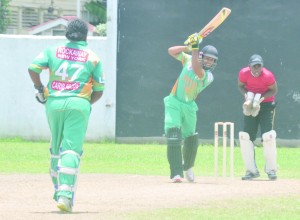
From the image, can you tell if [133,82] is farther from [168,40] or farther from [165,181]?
[165,181]

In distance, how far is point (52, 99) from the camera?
11250 millimetres

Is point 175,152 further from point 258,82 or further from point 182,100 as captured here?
point 258,82

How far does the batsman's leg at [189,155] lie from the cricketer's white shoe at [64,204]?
458 cm

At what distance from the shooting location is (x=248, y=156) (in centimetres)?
1636

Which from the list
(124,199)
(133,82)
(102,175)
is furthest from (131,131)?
(124,199)

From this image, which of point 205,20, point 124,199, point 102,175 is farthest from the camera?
point 205,20

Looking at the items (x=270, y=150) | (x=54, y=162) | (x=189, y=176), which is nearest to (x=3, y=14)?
(x=270, y=150)

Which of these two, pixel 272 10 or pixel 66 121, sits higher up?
pixel 272 10

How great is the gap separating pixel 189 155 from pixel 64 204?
187 inches

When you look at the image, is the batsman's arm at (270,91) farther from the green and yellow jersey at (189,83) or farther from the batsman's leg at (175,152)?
the batsman's leg at (175,152)

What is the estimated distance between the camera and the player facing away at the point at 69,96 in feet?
36.2

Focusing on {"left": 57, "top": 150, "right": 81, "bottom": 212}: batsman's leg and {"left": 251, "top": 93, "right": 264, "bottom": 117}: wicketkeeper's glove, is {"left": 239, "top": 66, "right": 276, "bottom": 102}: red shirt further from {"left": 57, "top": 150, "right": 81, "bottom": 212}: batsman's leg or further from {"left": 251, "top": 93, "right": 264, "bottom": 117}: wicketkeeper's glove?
{"left": 57, "top": 150, "right": 81, "bottom": 212}: batsman's leg

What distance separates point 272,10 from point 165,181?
32.4ft

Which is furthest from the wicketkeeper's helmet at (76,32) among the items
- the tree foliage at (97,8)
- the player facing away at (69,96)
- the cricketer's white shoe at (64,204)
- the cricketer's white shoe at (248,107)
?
the tree foliage at (97,8)
